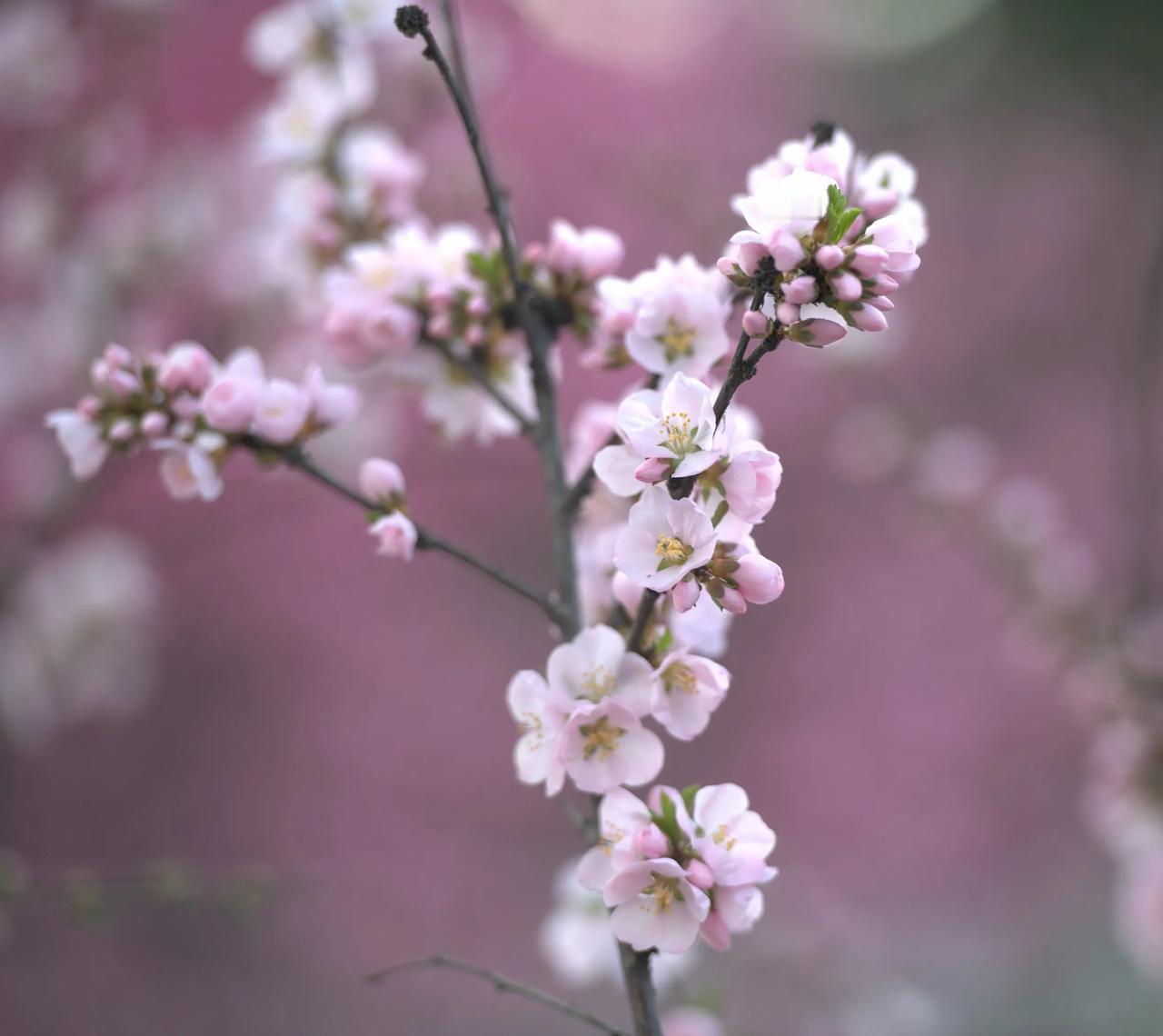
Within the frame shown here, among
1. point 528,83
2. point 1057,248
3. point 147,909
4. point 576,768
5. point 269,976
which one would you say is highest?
point 528,83

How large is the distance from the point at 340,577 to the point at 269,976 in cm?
99

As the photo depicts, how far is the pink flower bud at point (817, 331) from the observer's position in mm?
385

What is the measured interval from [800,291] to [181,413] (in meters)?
0.34

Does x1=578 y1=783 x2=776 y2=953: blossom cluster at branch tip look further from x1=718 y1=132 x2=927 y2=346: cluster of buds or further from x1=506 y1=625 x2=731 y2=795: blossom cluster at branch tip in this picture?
x1=718 y1=132 x2=927 y2=346: cluster of buds

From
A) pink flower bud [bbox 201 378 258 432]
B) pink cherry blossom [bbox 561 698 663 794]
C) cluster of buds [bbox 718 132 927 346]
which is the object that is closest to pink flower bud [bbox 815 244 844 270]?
cluster of buds [bbox 718 132 927 346]

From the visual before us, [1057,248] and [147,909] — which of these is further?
[1057,248]

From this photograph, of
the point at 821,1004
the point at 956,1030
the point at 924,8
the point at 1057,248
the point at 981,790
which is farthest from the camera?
the point at 924,8

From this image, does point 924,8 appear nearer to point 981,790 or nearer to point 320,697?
point 981,790

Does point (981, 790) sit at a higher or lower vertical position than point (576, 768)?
higher

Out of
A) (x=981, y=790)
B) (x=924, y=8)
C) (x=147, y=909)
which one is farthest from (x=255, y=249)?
(x=924, y=8)

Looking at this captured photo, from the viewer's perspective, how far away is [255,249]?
4.88 feet

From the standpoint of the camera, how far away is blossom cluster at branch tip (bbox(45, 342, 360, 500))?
0.53 m

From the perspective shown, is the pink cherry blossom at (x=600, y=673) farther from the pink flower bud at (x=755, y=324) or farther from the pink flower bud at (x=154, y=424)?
the pink flower bud at (x=154, y=424)

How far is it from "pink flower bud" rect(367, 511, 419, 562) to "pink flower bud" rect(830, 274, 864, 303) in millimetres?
242
